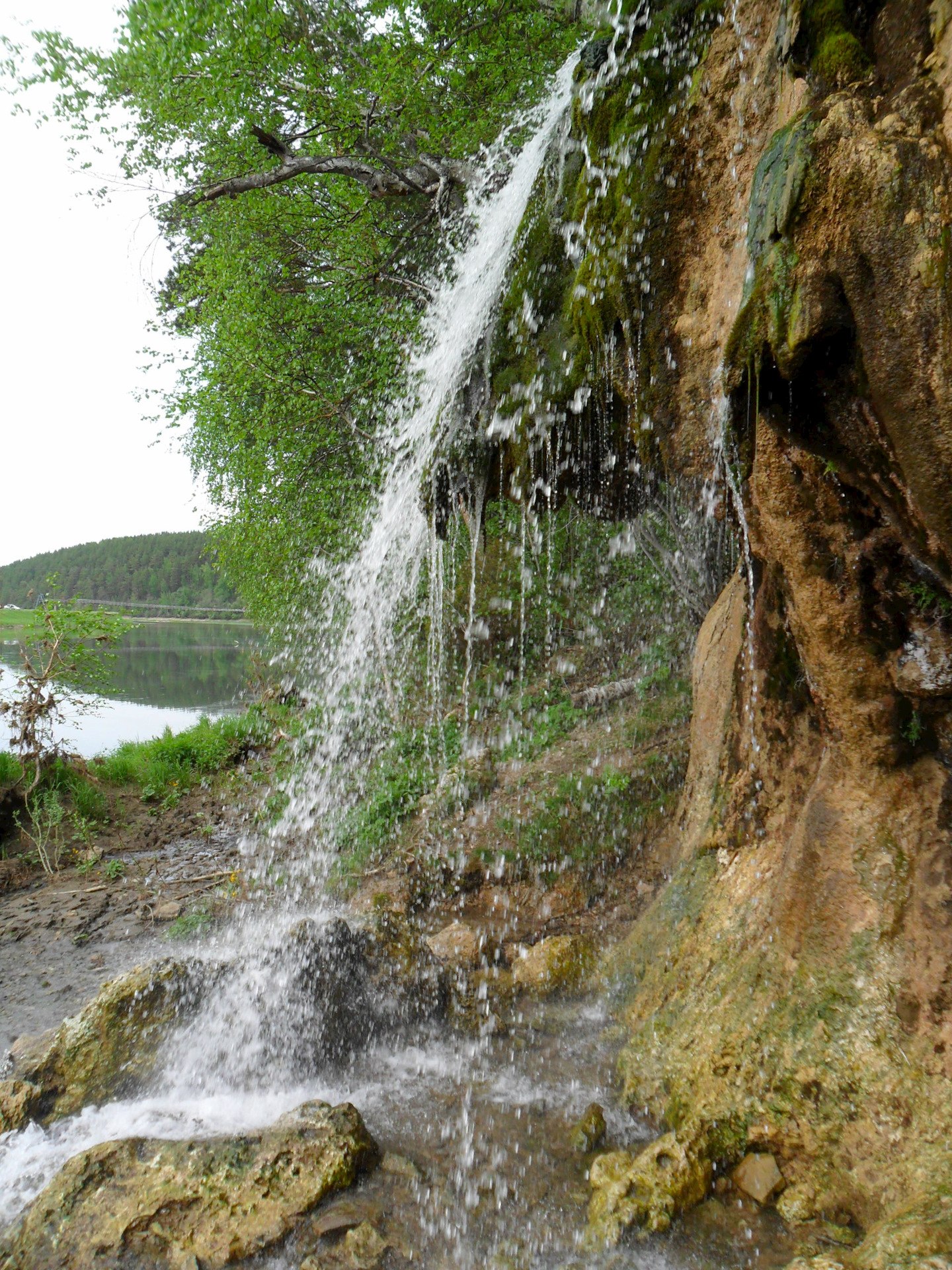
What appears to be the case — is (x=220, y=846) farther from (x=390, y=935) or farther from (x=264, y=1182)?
(x=264, y=1182)

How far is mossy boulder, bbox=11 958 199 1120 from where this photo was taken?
13.3 ft

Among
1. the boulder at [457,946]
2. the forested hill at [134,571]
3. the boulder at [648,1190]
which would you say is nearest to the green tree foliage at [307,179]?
the boulder at [457,946]

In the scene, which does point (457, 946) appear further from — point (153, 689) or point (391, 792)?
point (153, 689)

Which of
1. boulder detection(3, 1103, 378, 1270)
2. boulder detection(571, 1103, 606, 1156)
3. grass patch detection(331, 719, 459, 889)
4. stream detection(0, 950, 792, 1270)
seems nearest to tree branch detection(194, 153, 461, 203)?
grass patch detection(331, 719, 459, 889)

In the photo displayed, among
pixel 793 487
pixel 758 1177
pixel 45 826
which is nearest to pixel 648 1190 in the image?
pixel 758 1177

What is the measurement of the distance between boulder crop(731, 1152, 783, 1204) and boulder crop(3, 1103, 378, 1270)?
1.53 meters

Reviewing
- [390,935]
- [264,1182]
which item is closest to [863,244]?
[264,1182]

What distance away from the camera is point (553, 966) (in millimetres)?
5023

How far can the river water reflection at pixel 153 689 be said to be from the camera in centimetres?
1473

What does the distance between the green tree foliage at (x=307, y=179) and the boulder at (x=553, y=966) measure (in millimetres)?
5880

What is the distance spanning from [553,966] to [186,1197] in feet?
8.27

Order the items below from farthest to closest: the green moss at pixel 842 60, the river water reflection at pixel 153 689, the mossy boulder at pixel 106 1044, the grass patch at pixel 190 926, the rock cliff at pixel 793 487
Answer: the river water reflection at pixel 153 689 → the grass patch at pixel 190 926 → the mossy boulder at pixel 106 1044 → the green moss at pixel 842 60 → the rock cliff at pixel 793 487

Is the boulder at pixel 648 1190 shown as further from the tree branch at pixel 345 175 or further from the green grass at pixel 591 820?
the tree branch at pixel 345 175

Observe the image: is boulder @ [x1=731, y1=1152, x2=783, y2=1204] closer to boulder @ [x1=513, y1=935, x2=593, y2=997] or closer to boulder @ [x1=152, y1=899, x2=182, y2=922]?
boulder @ [x1=513, y1=935, x2=593, y2=997]
